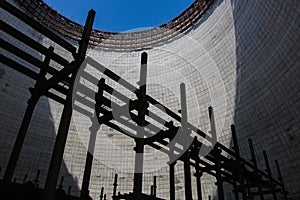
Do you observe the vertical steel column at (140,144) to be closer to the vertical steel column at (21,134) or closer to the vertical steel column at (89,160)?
the vertical steel column at (89,160)

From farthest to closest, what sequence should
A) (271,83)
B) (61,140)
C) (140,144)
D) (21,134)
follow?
1. (271,83)
2. (21,134)
3. (140,144)
4. (61,140)

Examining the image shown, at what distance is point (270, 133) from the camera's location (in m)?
12.8

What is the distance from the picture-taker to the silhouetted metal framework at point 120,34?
2034 cm

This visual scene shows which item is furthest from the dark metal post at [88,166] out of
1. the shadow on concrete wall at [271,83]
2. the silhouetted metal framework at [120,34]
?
the silhouetted metal framework at [120,34]

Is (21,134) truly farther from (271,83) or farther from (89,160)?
(271,83)

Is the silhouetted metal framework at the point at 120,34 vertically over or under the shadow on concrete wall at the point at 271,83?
over

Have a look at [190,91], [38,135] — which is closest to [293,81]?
[190,91]

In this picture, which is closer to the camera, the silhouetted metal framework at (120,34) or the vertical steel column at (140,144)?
the vertical steel column at (140,144)

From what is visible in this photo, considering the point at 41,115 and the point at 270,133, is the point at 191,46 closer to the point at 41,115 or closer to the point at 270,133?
the point at 270,133

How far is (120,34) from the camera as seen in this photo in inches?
972

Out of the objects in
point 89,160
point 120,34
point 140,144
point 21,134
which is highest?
point 120,34

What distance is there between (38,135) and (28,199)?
1242 centimetres

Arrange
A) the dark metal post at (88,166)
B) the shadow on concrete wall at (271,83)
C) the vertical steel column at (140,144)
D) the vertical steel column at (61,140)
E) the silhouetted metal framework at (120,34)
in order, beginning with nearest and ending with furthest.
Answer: the vertical steel column at (61,140) < the vertical steel column at (140,144) < the dark metal post at (88,166) < the shadow on concrete wall at (271,83) < the silhouetted metal framework at (120,34)

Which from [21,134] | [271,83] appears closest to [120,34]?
[271,83]
